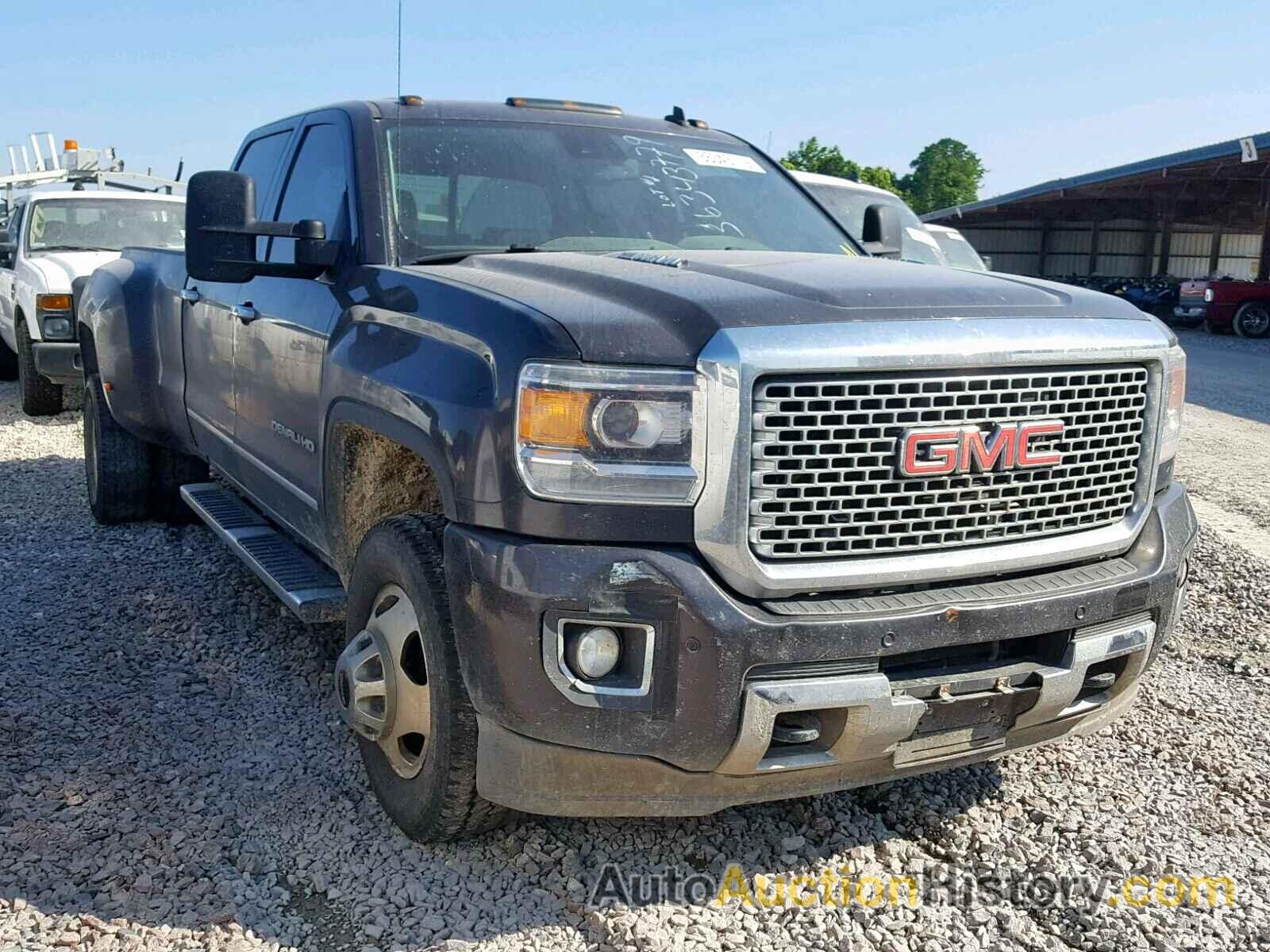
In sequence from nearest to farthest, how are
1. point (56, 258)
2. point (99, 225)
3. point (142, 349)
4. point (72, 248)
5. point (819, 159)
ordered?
point (142, 349)
point (56, 258)
point (72, 248)
point (99, 225)
point (819, 159)

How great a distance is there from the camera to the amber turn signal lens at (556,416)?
8.43ft

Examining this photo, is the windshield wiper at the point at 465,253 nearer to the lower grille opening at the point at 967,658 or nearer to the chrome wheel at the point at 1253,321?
the lower grille opening at the point at 967,658

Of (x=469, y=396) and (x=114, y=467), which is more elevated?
(x=469, y=396)

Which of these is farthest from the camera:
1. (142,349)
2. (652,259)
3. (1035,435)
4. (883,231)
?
(142,349)

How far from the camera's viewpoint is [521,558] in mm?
2557

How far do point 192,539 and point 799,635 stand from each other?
4392 mm

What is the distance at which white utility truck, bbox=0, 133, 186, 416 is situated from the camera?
9.50m

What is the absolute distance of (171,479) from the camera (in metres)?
6.35

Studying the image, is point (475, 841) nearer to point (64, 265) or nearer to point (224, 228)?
point (224, 228)

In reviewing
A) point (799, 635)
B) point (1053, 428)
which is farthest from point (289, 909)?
point (1053, 428)

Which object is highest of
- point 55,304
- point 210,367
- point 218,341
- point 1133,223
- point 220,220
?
point 1133,223

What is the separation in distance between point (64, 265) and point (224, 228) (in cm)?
733

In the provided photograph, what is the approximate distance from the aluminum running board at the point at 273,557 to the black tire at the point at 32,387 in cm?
523

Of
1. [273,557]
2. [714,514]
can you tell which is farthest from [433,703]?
[273,557]
